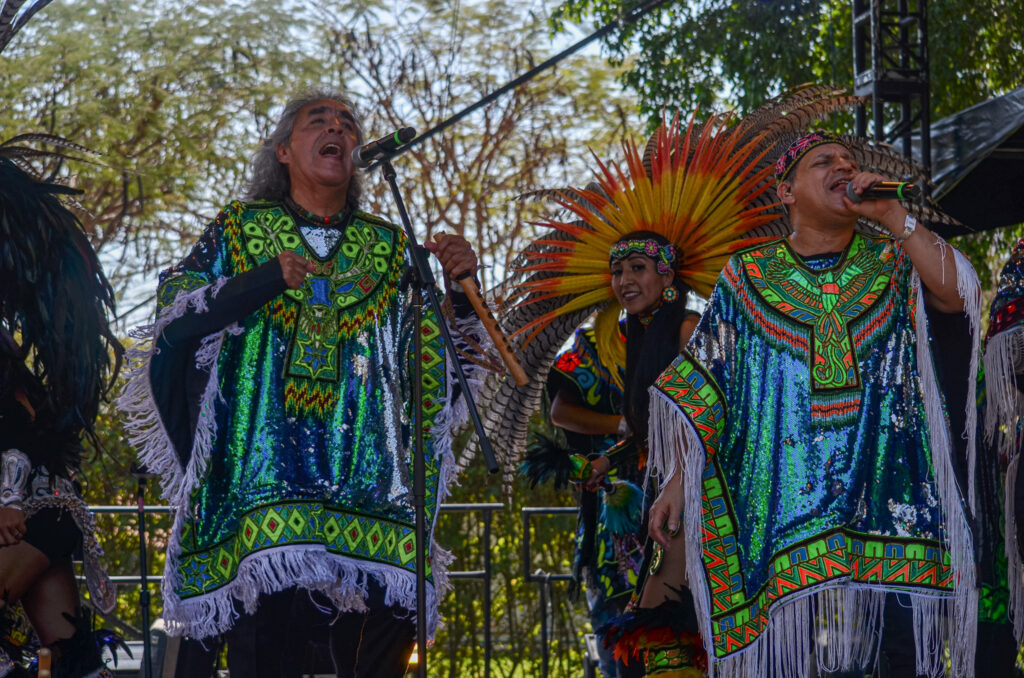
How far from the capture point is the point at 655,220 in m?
4.87

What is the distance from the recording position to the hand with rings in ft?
12.1

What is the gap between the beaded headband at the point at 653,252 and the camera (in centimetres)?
472

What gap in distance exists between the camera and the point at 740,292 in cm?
401

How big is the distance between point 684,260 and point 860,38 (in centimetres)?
314

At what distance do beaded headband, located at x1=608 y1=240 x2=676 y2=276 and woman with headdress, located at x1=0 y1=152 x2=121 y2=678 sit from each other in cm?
179

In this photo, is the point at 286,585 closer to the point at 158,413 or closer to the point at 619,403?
the point at 158,413

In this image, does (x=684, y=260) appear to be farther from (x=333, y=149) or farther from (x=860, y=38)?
(x=860, y=38)

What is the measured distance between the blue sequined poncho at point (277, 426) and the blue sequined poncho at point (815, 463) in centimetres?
85

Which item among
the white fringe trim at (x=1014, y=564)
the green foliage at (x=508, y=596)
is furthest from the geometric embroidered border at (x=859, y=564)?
the green foliage at (x=508, y=596)

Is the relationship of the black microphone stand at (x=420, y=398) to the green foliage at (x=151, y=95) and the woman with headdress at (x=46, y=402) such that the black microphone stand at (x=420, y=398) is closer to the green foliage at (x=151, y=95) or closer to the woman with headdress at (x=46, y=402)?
the woman with headdress at (x=46, y=402)

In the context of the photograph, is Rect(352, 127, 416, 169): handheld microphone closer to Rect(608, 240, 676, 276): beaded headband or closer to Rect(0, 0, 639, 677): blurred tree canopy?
Rect(608, 240, 676, 276): beaded headband

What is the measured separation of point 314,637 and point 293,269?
116 cm

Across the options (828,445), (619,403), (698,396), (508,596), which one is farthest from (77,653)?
(508,596)

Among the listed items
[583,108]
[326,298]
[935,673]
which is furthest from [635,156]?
[583,108]
